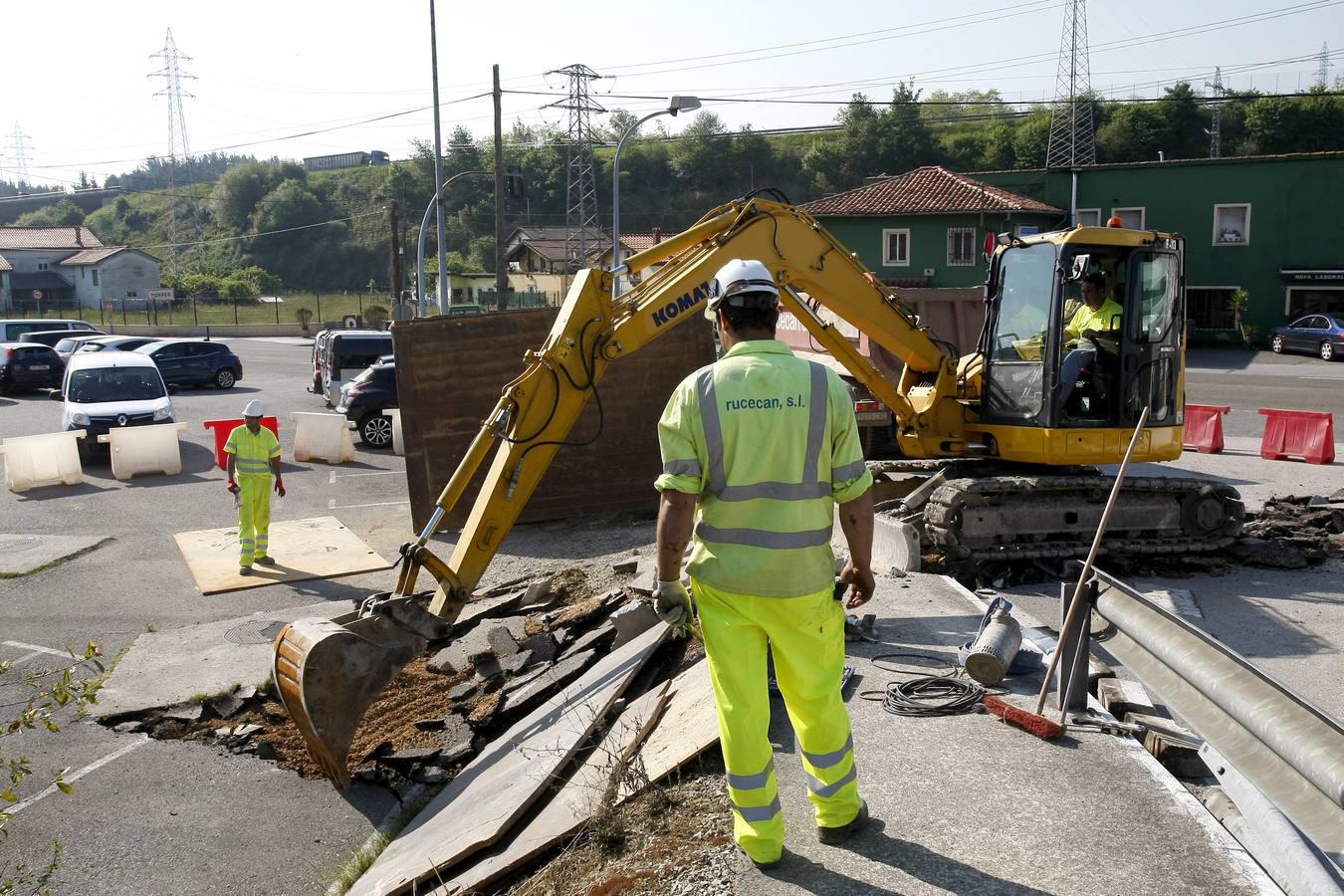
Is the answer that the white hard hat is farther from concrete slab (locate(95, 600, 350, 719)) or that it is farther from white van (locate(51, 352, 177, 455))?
white van (locate(51, 352, 177, 455))

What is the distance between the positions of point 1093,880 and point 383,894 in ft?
10.3

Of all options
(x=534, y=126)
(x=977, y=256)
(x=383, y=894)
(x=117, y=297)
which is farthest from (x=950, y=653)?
(x=534, y=126)

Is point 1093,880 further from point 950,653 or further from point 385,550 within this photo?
point 385,550

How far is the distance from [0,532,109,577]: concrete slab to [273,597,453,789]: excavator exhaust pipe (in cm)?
741

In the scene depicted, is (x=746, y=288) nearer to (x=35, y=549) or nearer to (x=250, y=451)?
(x=250, y=451)

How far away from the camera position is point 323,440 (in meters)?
18.9

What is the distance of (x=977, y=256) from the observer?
4122 cm

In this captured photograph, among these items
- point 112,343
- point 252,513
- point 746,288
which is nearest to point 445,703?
point 746,288

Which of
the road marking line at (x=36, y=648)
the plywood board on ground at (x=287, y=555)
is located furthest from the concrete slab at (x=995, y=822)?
the plywood board on ground at (x=287, y=555)

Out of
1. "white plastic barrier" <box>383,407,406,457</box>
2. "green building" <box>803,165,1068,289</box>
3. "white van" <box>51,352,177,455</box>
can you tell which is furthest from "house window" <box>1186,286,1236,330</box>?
"white van" <box>51,352,177,455</box>

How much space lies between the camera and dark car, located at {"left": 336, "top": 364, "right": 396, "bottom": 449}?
2047cm

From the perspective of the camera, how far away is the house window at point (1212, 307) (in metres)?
39.3

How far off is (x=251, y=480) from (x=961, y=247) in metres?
34.5

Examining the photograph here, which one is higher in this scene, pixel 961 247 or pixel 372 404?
pixel 961 247
